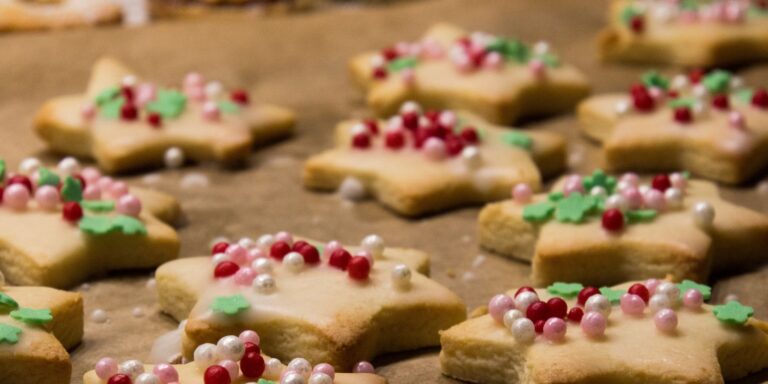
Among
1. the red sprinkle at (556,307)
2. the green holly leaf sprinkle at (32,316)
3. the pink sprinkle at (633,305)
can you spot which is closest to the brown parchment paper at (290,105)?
the green holly leaf sprinkle at (32,316)

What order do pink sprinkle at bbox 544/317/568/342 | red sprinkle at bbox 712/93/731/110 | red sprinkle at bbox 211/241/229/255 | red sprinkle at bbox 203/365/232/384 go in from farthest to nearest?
red sprinkle at bbox 712/93/731/110
red sprinkle at bbox 211/241/229/255
pink sprinkle at bbox 544/317/568/342
red sprinkle at bbox 203/365/232/384

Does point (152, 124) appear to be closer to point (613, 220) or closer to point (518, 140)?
point (518, 140)

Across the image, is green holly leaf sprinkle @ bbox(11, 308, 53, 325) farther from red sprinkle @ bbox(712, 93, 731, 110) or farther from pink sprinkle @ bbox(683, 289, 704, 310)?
red sprinkle @ bbox(712, 93, 731, 110)

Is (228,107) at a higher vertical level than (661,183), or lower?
lower

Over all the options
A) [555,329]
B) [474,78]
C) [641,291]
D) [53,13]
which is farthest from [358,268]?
[53,13]

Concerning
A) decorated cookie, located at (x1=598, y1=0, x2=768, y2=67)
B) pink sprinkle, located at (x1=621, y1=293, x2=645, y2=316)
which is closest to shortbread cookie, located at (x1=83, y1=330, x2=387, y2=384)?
pink sprinkle, located at (x1=621, y1=293, x2=645, y2=316)

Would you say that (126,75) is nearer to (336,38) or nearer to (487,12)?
(336,38)

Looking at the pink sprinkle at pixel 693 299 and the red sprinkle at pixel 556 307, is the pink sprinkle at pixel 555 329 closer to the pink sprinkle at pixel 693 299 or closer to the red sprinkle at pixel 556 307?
the red sprinkle at pixel 556 307
